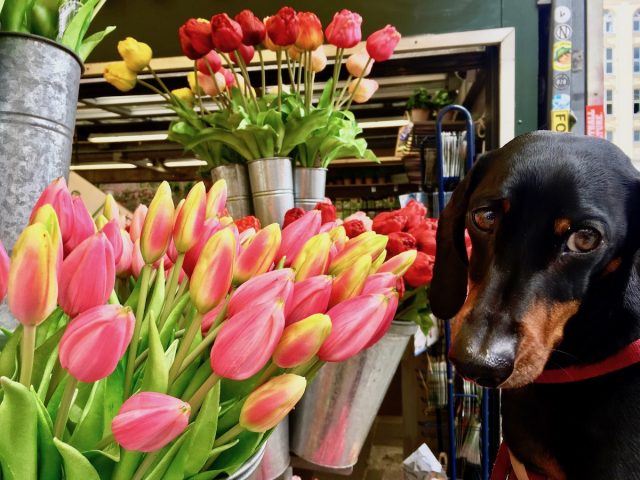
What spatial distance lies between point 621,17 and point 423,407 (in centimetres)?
A: 201

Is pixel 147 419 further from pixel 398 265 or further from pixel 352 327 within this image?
pixel 398 265

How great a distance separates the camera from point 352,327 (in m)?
0.29

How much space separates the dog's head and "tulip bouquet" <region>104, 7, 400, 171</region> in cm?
33

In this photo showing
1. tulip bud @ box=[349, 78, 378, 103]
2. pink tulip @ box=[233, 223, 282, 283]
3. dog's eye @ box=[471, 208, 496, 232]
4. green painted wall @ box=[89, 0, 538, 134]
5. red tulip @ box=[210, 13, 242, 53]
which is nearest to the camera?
pink tulip @ box=[233, 223, 282, 283]

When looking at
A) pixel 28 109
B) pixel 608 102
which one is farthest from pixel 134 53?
pixel 608 102

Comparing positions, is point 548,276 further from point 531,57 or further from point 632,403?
point 531,57

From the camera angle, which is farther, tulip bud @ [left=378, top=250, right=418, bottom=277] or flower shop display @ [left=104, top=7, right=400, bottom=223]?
flower shop display @ [left=104, top=7, right=400, bottom=223]

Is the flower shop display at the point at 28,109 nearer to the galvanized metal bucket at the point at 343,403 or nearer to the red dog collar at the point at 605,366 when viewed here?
the galvanized metal bucket at the point at 343,403

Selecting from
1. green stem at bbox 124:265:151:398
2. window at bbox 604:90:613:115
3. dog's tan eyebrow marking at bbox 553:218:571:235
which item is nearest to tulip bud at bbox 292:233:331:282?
green stem at bbox 124:265:151:398

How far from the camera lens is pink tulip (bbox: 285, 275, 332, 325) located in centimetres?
29

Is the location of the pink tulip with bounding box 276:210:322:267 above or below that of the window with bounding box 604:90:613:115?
below

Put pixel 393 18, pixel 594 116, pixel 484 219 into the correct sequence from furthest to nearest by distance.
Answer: pixel 393 18 → pixel 594 116 → pixel 484 219

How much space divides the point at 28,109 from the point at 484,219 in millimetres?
558

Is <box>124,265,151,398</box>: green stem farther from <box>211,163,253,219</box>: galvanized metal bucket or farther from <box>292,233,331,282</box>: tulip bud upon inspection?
<box>211,163,253,219</box>: galvanized metal bucket
